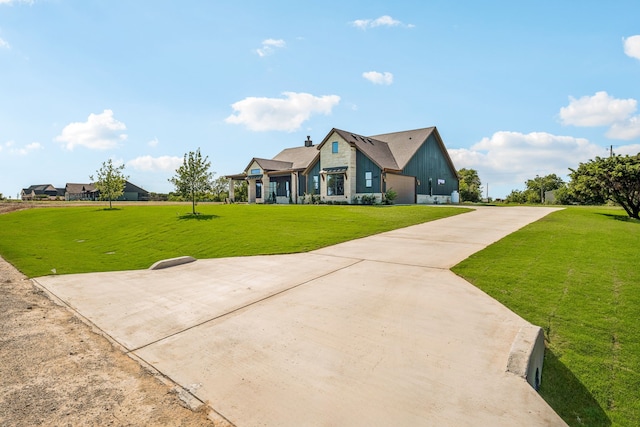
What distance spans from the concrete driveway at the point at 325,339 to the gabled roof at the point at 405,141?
24.0 m

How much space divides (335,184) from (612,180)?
765 inches

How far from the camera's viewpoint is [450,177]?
37406mm

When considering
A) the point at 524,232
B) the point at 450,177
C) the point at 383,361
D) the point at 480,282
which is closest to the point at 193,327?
the point at 383,361

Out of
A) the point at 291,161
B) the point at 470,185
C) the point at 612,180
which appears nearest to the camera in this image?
the point at 612,180

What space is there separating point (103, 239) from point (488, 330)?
58.8 ft

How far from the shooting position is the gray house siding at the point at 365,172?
90.9ft

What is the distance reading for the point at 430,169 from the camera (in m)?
33.3

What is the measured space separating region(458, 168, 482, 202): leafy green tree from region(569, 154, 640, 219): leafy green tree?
2480 cm

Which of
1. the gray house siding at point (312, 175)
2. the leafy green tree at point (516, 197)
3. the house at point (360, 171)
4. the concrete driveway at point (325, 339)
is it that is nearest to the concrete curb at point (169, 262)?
the concrete driveway at point (325, 339)

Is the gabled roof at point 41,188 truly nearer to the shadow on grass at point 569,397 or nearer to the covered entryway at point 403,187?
the covered entryway at point 403,187

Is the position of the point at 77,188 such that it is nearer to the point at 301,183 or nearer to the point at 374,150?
the point at 301,183

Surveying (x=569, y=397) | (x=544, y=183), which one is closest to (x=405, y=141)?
(x=569, y=397)

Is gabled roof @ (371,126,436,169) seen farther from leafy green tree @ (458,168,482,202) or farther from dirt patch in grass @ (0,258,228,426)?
dirt patch in grass @ (0,258,228,426)

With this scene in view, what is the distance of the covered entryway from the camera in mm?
28341
